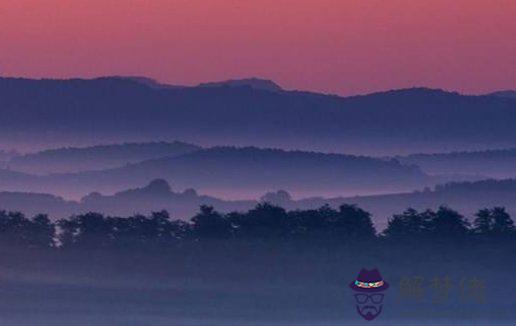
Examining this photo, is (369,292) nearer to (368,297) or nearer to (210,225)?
(368,297)

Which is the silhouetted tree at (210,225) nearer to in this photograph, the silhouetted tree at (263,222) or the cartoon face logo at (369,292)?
the silhouetted tree at (263,222)

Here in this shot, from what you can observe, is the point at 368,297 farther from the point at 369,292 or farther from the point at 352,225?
the point at 352,225

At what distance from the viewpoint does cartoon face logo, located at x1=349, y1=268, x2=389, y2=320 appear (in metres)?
14.2

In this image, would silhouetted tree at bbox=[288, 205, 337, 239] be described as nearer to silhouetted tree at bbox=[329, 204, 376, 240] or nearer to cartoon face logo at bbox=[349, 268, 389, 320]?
silhouetted tree at bbox=[329, 204, 376, 240]

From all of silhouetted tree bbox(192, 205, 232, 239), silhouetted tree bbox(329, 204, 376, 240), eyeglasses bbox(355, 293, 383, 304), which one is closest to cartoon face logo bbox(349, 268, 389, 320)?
eyeglasses bbox(355, 293, 383, 304)

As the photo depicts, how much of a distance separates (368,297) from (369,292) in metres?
0.08

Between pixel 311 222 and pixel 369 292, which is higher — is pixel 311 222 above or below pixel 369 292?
above

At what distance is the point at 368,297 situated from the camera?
564 inches

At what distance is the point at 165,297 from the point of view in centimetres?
1407

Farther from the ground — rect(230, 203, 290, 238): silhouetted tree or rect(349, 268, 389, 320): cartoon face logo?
rect(230, 203, 290, 238): silhouetted tree

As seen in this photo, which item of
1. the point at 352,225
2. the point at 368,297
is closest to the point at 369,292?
the point at 368,297

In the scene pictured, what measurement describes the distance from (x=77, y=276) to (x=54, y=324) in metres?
0.54

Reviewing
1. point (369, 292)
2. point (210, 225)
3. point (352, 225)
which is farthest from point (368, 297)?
point (210, 225)

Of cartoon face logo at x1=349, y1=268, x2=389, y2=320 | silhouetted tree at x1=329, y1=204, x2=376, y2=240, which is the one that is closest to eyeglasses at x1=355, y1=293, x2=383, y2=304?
cartoon face logo at x1=349, y1=268, x2=389, y2=320
